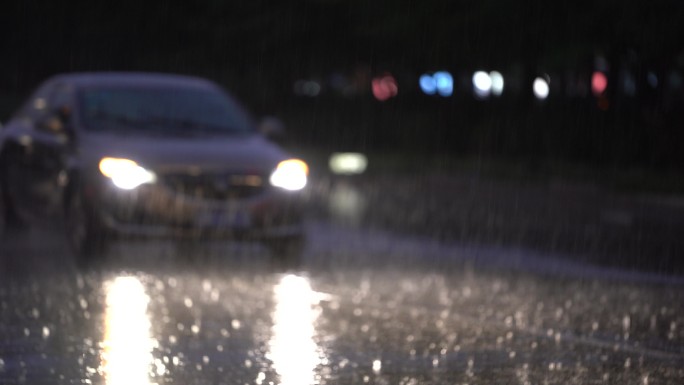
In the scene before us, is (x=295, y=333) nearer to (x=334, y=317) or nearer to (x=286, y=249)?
(x=334, y=317)

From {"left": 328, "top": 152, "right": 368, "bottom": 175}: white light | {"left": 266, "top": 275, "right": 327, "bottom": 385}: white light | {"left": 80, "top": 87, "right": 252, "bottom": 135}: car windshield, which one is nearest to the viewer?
{"left": 266, "top": 275, "right": 327, "bottom": 385}: white light

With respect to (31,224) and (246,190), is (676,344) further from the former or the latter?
(31,224)

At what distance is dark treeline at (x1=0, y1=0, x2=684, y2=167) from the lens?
30.1m

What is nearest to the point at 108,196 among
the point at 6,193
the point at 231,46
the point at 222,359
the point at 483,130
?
the point at 6,193

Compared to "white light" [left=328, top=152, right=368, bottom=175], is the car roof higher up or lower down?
lower down

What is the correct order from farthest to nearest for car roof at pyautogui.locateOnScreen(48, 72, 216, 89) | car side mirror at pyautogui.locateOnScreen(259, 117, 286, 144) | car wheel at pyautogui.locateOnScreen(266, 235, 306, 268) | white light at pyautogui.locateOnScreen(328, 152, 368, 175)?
white light at pyautogui.locateOnScreen(328, 152, 368, 175) < car roof at pyautogui.locateOnScreen(48, 72, 216, 89) < car side mirror at pyautogui.locateOnScreen(259, 117, 286, 144) < car wheel at pyautogui.locateOnScreen(266, 235, 306, 268)

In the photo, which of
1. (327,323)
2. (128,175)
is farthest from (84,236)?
(327,323)

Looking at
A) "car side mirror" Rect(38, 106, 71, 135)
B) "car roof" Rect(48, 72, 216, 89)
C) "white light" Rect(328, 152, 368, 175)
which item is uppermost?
"white light" Rect(328, 152, 368, 175)

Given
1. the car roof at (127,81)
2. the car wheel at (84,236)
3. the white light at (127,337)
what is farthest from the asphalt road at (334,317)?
the car roof at (127,81)

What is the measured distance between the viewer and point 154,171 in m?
13.9

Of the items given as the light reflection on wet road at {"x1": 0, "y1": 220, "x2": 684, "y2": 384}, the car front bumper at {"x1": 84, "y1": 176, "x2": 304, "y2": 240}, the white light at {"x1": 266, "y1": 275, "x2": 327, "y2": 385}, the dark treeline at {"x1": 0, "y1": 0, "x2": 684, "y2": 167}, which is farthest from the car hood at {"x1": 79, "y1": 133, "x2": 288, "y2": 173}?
the dark treeline at {"x1": 0, "y1": 0, "x2": 684, "y2": 167}

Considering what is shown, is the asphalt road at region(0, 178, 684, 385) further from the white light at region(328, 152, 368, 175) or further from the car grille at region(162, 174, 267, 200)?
the white light at region(328, 152, 368, 175)

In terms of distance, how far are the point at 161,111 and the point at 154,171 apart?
170 cm

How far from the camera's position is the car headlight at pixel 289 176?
14273 mm
